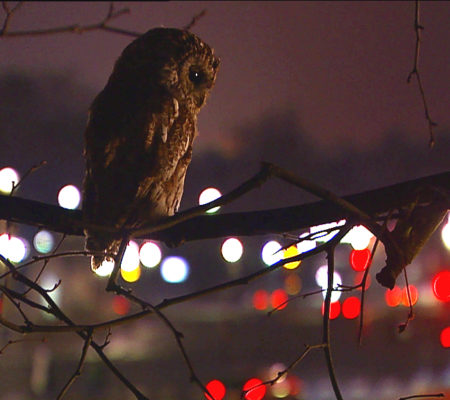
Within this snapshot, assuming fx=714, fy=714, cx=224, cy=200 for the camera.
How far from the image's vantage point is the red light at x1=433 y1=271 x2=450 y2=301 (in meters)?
16.3

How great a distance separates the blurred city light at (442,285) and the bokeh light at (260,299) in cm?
507

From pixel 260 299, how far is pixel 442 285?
6.84 m

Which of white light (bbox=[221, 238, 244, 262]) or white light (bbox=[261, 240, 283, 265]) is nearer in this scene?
white light (bbox=[261, 240, 283, 265])

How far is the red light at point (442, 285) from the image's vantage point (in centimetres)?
1631

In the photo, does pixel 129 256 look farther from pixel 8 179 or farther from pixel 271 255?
pixel 271 255

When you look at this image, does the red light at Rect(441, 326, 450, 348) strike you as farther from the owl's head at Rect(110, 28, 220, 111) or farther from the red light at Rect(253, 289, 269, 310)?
the owl's head at Rect(110, 28, 220, 111)

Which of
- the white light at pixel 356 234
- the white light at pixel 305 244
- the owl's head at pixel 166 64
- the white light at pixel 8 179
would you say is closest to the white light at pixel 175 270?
the white light at pixel 356 234

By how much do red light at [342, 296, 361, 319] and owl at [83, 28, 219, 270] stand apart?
15.4 meters

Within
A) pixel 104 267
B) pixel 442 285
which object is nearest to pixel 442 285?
pixel 442 285

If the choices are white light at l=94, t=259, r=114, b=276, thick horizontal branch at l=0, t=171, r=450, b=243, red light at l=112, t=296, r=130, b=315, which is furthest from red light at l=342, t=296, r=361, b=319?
thick horizontal branch at l=0, t=171, r=450, b=243

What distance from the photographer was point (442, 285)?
1873cm

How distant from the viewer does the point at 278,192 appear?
31.8 m

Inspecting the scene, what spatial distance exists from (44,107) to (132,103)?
93.4 ft

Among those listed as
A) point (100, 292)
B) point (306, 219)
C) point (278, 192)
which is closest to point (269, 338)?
point (100, 292)
